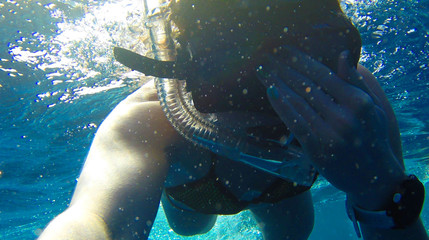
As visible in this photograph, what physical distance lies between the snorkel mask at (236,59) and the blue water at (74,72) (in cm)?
153

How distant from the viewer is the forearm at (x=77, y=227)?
1.37 meters

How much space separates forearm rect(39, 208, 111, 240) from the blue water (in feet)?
7.42

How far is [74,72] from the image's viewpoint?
7594mm

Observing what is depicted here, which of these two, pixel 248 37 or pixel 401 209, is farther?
pixel 401 209

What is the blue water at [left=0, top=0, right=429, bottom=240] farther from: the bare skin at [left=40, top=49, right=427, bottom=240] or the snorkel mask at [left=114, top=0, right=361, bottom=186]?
the bare skin at [left=40, top=49, right=427, bottom=240]

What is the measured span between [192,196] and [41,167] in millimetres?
13435

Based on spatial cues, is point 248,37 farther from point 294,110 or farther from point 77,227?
point 77,227

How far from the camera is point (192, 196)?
2.53 m

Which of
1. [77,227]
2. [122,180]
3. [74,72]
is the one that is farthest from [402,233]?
[74,72]

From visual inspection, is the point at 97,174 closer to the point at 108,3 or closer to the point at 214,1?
the point at 214,1

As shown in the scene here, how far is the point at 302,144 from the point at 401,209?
1064 mm

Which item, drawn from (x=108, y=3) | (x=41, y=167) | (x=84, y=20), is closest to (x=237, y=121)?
(x=108, y=3)

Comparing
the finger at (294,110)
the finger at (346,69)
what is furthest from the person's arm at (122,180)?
the finger at (346,69)

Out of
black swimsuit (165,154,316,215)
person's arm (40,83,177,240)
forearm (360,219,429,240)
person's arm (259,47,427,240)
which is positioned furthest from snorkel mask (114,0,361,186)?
forearm (360,219,429,240)
